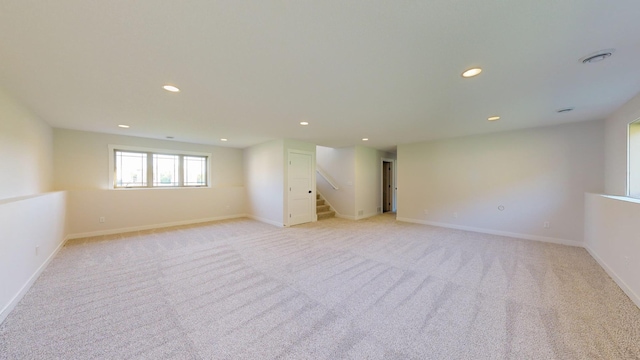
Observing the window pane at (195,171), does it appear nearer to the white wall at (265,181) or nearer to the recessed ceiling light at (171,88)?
the white wall at (265,181)

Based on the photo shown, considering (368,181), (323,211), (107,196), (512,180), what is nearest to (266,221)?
(323,211)

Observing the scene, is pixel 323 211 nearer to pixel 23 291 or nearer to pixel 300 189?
pixel 300 189

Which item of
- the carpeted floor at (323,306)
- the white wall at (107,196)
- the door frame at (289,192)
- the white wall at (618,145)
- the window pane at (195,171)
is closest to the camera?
the carpeted floor at (323,306)

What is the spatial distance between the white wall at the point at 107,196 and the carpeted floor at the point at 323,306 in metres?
1.27

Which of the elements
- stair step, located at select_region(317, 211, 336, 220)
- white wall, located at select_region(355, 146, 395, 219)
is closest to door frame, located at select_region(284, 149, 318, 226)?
stair step, located at select_region(317, 211, 336, 220)

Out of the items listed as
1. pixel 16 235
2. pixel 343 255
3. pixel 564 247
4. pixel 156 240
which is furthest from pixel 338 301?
pixel 564 247

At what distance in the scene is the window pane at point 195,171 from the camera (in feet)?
20.9

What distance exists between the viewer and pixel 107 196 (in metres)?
4.88

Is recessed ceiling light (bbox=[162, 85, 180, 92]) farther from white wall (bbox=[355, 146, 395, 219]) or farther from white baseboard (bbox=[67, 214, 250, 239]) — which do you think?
white wall (bbox=[355, 146, 395, 219])

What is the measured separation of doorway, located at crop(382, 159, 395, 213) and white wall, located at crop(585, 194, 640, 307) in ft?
16.0

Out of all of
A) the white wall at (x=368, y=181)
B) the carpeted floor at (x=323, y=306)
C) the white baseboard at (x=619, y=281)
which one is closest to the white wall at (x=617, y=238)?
the white baseboard at (x=619, y=281)

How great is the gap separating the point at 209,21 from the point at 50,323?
2873 millimetres

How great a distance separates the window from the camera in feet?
17.4

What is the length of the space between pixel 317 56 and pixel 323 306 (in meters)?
2.33
